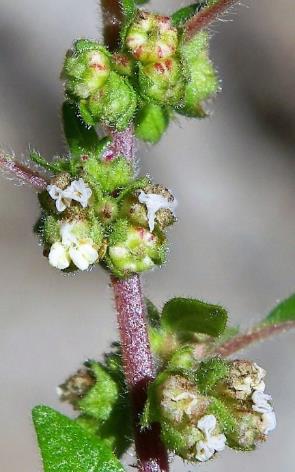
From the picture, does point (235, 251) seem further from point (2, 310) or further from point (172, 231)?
point (2, 310)

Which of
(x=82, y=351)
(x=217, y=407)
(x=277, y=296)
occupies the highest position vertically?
(x=277, y=296)

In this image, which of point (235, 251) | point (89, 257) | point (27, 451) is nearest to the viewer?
point (89, 257)

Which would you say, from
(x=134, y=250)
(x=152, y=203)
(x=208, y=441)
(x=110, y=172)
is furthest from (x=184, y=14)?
(x=208, y=441)

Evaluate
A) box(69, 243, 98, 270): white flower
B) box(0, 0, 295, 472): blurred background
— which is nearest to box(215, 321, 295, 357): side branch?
box(69, 243, 98, 270): white flower

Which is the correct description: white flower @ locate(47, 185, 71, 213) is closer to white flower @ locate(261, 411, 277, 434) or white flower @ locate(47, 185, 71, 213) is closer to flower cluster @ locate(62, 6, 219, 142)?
flower cluster @ locate(62, 6, 219, 142)

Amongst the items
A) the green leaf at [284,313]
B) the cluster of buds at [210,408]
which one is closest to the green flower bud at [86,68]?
the cluster of buds at [210,408]

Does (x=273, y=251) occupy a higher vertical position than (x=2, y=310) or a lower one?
higher

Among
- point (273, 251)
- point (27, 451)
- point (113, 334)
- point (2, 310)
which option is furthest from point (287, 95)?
point (27, 451)
